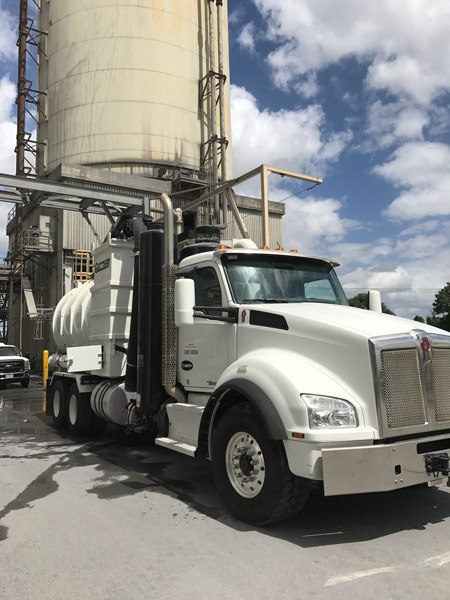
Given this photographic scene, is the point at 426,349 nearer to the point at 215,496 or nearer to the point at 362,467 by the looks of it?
the point at 362,467

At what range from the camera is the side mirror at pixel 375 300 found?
657cm

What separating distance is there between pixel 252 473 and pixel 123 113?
27.5 metres

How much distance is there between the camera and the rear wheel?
9711 mm

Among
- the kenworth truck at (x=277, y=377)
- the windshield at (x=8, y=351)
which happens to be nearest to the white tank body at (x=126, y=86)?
the windshield at (x=8, y=351)

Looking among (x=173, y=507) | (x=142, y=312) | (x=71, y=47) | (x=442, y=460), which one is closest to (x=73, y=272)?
(x=71, y=47)

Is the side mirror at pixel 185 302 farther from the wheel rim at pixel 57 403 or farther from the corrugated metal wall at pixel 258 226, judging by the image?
the corrugated metal wall at pixel 258 226

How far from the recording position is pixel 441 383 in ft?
14.6

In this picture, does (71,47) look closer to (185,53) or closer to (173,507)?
(185,53)

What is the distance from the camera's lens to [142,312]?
21.3ft

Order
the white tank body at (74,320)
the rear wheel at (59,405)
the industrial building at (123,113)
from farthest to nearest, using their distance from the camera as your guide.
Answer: the industrial building at (123,113)
the rear wheel at (59,405)
the white tank body at (74,320)

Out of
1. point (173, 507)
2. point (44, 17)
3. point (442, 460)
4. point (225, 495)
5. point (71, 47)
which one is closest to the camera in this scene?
point (442, 460)

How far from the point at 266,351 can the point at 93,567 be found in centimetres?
233

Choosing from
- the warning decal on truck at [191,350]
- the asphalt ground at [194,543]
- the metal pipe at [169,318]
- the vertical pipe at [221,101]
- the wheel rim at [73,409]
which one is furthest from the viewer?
the vertical pipe at [221,101]

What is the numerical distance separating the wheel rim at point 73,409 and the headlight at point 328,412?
6246 millimetres
